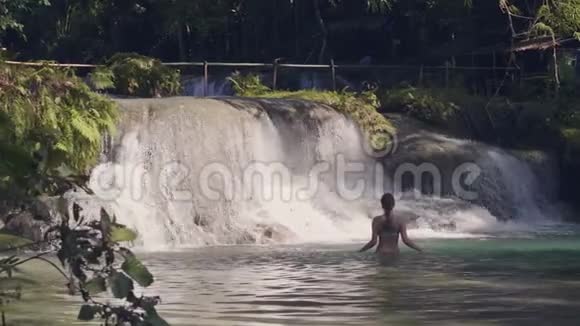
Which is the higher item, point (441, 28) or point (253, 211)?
point (441, 28)

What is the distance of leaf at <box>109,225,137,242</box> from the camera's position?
372cm

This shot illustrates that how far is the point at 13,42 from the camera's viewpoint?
43531 millimetres

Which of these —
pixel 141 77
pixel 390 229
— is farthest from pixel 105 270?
pixel 141 77

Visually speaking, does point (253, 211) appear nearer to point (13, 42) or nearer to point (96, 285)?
point (96, 285)

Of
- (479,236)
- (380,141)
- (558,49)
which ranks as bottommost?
(479,236)

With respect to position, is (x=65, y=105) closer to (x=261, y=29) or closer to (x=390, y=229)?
(x=390, y=229)

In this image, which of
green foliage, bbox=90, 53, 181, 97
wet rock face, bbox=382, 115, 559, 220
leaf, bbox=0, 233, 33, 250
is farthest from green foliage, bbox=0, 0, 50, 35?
leaf, bbox=0, 233, 33, 250

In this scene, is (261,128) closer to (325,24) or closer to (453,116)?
(453,116)

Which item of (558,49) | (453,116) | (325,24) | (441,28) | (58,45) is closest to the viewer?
(453,116)

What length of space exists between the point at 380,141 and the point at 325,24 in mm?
15671

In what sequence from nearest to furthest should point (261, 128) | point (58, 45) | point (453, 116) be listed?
point (261, 128) → point (453, 116) → point (58, 45)

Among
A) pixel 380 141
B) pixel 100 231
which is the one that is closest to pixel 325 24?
pixel 380 141

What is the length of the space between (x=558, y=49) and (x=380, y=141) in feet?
27.9

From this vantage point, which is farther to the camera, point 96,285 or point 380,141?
point 380,141
